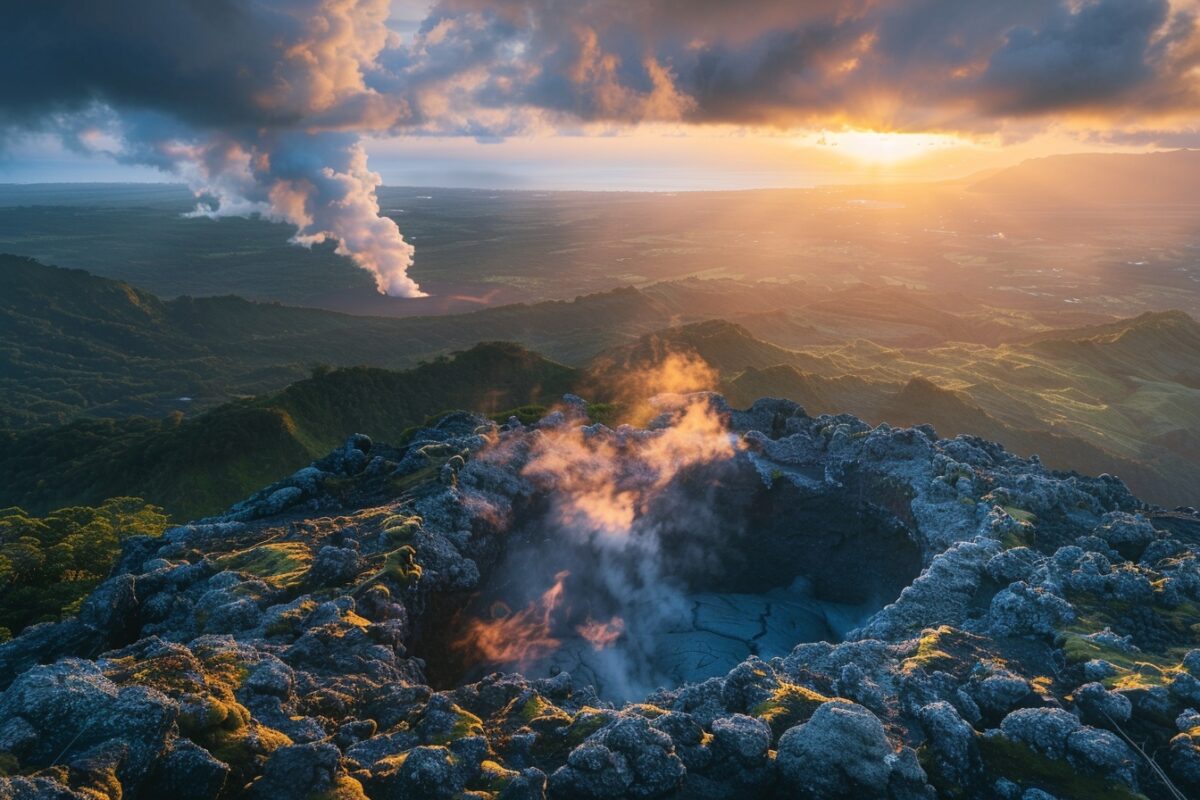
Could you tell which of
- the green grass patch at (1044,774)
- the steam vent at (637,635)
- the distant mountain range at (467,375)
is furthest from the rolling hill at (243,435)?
the green grass patch at (1044,774)

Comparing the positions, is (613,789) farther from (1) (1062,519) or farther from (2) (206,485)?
(2) (206,485)

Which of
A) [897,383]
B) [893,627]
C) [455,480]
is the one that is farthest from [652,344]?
[893,627]

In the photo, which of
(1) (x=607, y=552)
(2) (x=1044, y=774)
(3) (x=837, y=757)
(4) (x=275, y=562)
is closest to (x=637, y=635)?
(1) (x=607, y=552)

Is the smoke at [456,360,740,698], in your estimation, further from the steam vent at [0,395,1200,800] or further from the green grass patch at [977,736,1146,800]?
the green grass patch at [977,736,1146,800]

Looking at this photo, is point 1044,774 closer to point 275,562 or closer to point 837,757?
point 837,757

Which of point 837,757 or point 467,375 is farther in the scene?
point 467,375
